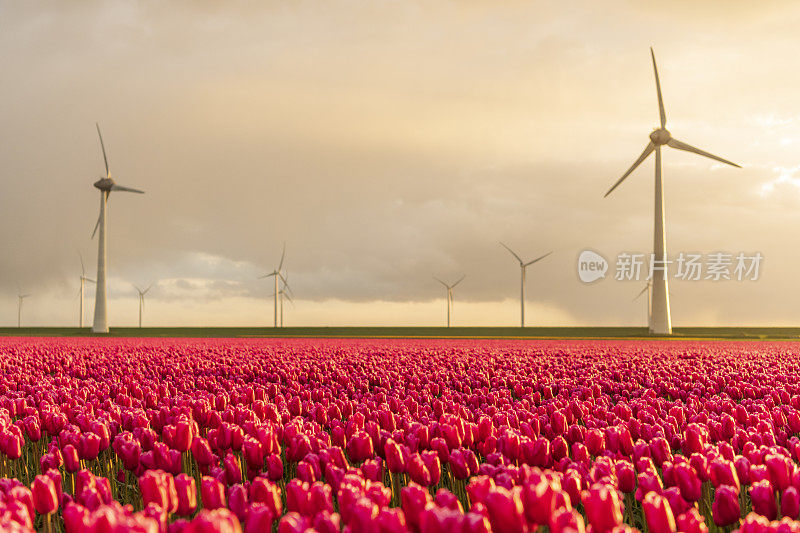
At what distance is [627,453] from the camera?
24.2 ft

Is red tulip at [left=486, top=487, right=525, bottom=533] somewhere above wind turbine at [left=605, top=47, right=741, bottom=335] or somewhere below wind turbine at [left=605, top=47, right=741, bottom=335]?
below

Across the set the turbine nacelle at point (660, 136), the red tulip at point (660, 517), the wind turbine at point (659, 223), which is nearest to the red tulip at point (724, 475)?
the red tulip at point (660, 517)

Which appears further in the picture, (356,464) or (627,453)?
(356,464)

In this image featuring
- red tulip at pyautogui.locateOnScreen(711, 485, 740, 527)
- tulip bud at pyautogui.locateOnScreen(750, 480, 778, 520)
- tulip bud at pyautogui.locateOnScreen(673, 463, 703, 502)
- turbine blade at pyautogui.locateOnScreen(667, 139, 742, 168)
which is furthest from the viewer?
turbine blade at pyautogui.locateOnScreen(667, 139, 742, 168)

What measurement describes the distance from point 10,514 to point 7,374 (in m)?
16.1

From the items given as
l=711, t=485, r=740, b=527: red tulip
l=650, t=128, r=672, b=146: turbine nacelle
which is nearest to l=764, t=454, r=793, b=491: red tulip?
l=711, t=485, r=740, b=527: red tulip

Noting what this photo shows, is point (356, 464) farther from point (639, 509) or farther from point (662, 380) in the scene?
point (662, 380)

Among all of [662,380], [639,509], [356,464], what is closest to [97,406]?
[356,464]

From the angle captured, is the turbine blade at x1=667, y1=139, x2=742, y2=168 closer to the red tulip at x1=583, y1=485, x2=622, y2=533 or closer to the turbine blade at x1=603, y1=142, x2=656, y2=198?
the turbine blade at x1=603, y1=142, x2=656, y2=198

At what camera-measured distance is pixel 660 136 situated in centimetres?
7050

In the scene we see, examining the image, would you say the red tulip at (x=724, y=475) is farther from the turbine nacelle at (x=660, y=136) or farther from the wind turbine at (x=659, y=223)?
the turbine nacelle at (x=660, y=136)

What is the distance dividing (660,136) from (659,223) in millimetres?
9192

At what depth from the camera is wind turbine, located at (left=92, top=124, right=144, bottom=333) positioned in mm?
75812

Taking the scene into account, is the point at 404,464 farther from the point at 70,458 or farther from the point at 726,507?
the point at 70,458
